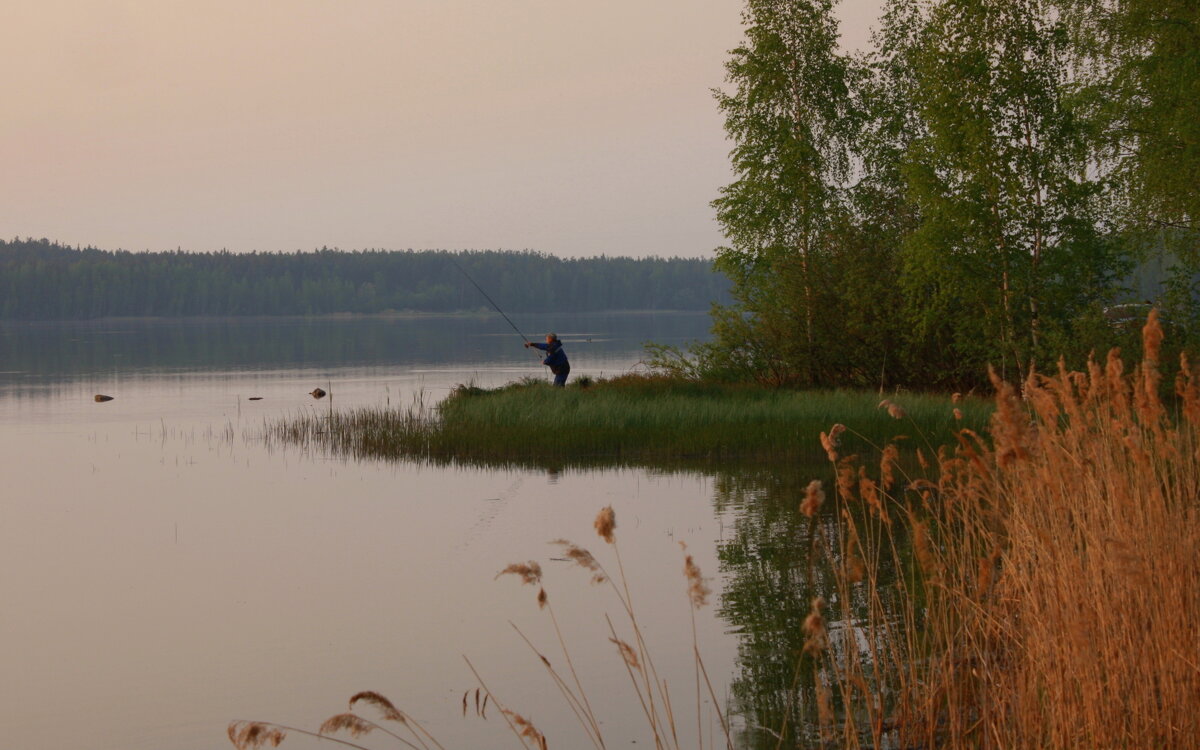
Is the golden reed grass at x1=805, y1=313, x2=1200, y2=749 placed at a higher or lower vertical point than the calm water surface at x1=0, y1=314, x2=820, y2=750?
higher

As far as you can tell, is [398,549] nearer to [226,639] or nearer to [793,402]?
[226,639]

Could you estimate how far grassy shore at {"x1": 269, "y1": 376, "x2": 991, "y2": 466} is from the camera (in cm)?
2222

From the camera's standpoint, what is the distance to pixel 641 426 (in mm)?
23844

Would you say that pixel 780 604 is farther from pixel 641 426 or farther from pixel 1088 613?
pixel 641 426

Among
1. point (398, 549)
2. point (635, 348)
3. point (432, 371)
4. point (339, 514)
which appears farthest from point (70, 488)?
point (635, 348)

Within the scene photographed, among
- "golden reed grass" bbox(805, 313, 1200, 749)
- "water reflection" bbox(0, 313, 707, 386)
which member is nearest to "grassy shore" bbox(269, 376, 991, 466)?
"golden reed grass" bbox(805, 313, 1200, 749)

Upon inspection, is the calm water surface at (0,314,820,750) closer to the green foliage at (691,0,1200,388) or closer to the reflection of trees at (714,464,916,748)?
the reflection of trees at (714,464,916,748)

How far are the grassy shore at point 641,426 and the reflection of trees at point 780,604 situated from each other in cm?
372

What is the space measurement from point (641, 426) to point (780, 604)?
12616 mm

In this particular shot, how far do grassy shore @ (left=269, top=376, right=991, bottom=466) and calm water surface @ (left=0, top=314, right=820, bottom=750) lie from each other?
1399mm

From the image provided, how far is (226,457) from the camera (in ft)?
81.5

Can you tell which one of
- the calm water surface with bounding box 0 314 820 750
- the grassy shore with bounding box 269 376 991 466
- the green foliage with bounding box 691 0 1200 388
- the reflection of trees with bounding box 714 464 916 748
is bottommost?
the calm water surface with bounding box 0 314 820 750

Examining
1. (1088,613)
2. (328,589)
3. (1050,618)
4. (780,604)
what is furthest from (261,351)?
(1088,613)

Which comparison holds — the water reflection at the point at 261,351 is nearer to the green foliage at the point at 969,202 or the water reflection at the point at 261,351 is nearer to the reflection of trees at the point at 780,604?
the green foliage at the point at 969,202
